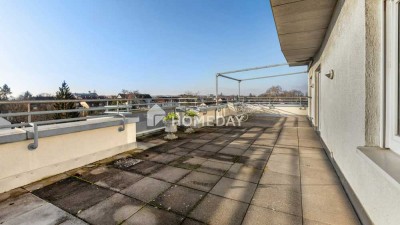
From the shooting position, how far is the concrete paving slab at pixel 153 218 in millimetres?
1620

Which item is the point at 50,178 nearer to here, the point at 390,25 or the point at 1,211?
the point at 1,211

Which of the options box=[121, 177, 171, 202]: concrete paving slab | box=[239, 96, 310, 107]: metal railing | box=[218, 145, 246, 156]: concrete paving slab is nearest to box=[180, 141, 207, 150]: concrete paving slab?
box=[218, 145, 246, 156]: concrete paving slab

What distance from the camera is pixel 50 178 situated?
2.54 meters

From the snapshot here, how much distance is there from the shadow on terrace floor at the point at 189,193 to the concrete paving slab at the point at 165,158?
0.06ft

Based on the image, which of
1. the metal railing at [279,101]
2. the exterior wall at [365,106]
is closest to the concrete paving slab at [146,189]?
the exterior wall at [365,106]

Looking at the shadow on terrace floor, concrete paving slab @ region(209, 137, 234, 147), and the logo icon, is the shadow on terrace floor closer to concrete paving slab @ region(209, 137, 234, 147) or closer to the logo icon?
concrete paving slab @ region(209, 137, 234, 147)

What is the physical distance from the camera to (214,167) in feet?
9.66

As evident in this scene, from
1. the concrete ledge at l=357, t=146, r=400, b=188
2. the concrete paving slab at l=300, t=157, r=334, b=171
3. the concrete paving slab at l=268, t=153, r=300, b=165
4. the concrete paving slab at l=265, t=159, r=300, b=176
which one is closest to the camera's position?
the concrete ledge at l=357, t=146, r=400, b=188

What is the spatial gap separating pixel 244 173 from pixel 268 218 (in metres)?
1.04

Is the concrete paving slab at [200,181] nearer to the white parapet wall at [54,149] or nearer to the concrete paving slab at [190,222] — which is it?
the concrete paving slab at [190,222]

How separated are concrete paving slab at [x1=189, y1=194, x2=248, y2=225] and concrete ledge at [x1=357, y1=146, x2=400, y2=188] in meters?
1.08

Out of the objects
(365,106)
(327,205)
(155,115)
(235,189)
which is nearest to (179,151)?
(235,189)

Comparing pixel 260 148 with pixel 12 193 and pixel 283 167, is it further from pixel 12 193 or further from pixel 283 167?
pixel 12 193

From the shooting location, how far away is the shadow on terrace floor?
66.4 inches
